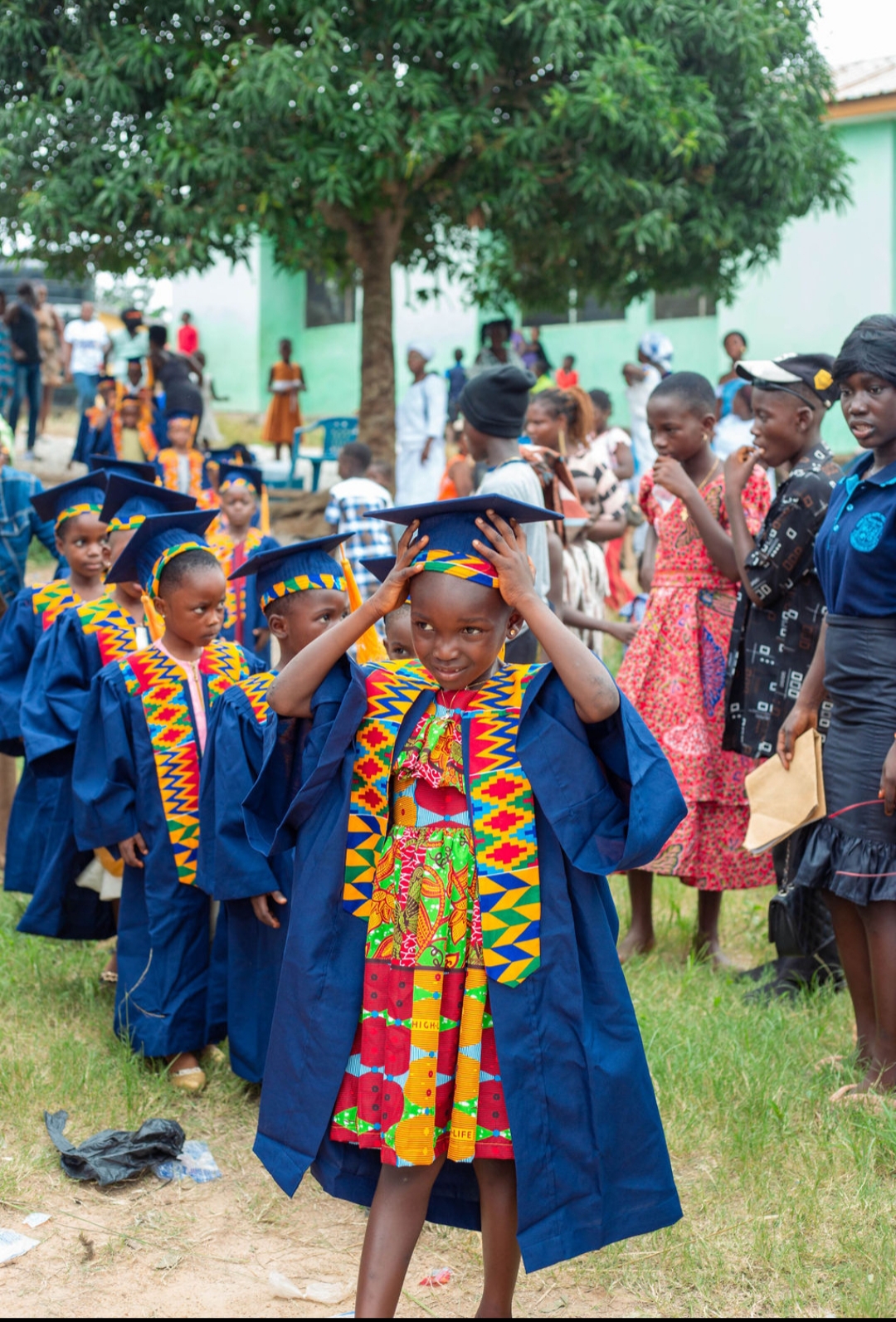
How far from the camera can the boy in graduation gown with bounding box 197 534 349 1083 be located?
3930mm

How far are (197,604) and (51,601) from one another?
52.7 inches

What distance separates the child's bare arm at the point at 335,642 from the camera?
2.84 m

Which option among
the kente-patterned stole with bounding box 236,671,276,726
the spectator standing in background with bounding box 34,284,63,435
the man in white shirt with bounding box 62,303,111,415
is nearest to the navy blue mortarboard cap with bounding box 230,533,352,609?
the kente-patterned stole with bounding box 236,671,276,726

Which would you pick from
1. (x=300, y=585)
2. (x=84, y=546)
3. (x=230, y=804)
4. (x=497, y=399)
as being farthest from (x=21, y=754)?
(x=497, y=399)

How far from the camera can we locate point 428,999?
2.77 m

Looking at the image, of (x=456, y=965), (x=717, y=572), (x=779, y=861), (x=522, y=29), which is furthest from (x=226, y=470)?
(x=456, y=965)

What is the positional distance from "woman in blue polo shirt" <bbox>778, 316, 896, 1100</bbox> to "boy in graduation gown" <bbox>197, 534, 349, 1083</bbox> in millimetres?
1454

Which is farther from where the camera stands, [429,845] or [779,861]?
[779,861]

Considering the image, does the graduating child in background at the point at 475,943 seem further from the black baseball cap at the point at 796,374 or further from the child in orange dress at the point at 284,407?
the child in orange dress at the point at 284,407

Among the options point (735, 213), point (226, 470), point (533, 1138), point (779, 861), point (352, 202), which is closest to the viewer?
point (533, 1138)

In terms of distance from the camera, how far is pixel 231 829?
408 cm

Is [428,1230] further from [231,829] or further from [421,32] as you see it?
[421,32]

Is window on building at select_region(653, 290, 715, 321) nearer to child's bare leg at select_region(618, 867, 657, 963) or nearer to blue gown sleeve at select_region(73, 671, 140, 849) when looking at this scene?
child's bare leg at select_region(618, 867, 657, 963)

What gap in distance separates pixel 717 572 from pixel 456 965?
2.95 meters
